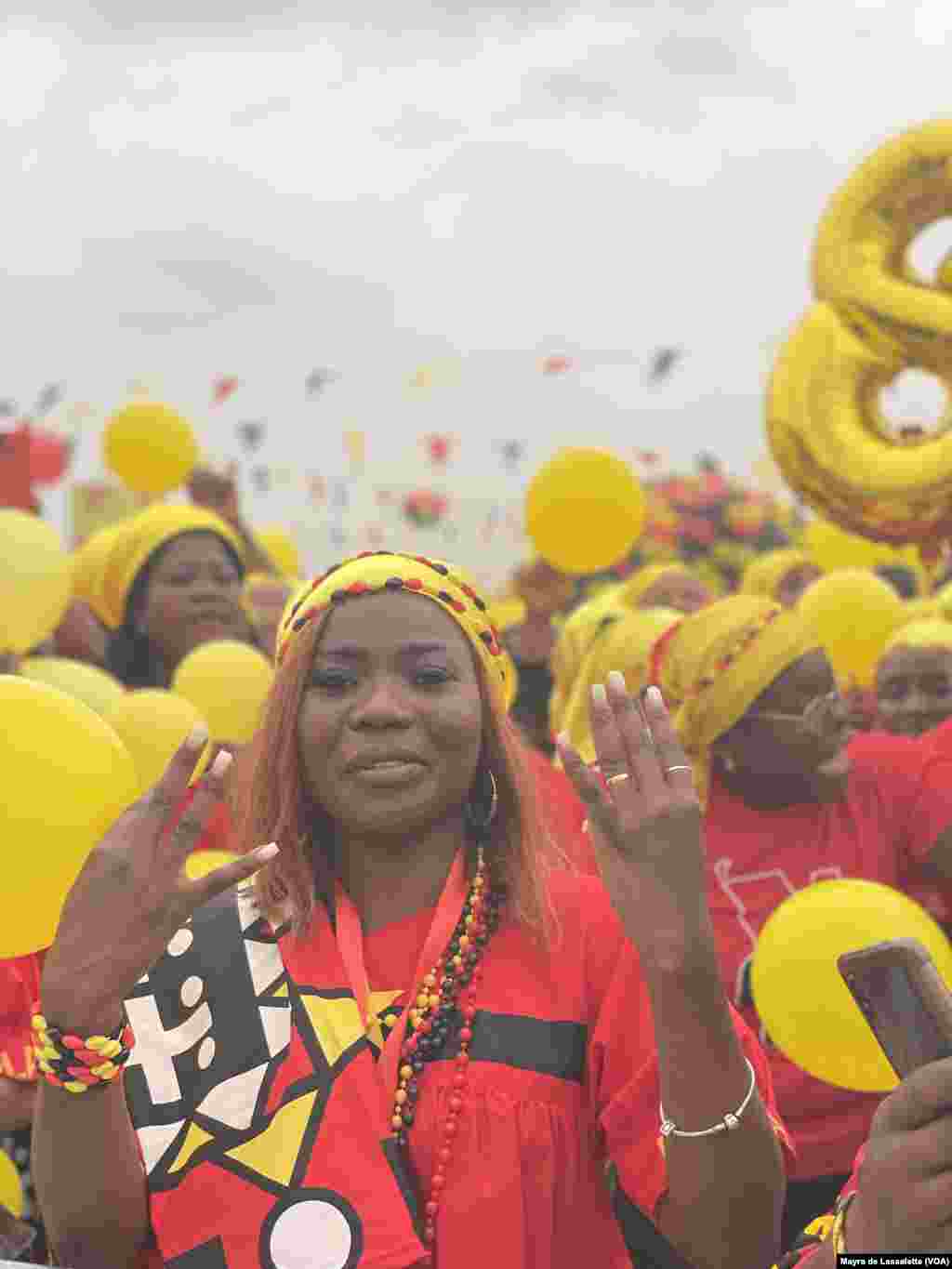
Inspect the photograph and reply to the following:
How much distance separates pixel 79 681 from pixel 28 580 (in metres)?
0.41

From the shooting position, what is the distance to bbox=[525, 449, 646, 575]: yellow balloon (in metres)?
6.50

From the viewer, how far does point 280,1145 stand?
6.14 feet

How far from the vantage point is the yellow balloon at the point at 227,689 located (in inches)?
162

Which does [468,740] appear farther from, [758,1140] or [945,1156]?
[945,1156]

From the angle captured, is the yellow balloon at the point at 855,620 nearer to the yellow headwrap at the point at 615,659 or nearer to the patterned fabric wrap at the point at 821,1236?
the yellow headwrap at the point at 615,659

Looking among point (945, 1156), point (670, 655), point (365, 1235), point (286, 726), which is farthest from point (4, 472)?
point (945, 1156)

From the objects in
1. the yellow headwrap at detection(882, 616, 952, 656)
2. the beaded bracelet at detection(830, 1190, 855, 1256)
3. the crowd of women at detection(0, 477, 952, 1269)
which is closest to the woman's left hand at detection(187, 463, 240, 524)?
the yellow headwrap at detection(882, 616, 952, 656)

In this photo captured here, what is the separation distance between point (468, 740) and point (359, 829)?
0.21 meters

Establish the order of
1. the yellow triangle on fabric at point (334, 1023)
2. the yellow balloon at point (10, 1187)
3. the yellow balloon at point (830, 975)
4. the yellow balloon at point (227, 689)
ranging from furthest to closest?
the yellow balloon at point (227, 689) < the yellow balloon at point (10, 1187) < the yellow balloon at point (830, 975) < the yellow triangle on fabric at point (334, 1023)

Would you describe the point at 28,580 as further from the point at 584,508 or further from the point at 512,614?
the point at 512,614

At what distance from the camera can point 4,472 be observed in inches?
250

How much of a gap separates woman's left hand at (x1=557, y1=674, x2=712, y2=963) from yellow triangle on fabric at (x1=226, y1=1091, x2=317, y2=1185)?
51cm

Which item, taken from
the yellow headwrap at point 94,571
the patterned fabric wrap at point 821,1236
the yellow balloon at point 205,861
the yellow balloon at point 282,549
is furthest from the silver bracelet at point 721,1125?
the yellow balloon at point 282,549

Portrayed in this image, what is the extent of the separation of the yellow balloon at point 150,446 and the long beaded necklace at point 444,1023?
5.94m
